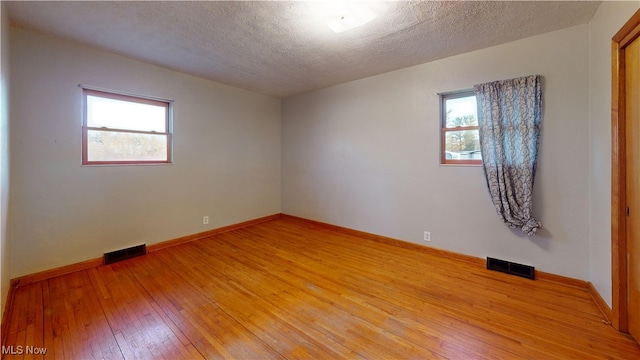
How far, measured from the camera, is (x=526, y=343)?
5.45 ft

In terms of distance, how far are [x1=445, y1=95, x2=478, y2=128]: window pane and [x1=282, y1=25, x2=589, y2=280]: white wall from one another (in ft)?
0.56

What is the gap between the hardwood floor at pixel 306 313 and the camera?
1.62 m

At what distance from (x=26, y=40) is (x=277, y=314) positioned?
364cm

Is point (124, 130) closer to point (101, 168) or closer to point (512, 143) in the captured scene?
point (101, 168)

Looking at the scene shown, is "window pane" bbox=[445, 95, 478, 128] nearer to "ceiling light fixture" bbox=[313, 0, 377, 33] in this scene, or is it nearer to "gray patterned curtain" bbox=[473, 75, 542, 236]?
"gray patterned curtain" bbox=[473, 75, 542, 236]

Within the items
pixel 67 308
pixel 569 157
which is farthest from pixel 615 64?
pixel 67 308

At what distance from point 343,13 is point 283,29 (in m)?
0.65

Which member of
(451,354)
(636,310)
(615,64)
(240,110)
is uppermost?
(240,110)

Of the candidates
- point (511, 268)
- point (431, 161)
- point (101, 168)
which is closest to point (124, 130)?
point (101, 168)

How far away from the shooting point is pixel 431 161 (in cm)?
321

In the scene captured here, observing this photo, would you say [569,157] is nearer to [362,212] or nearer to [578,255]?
[578,255]

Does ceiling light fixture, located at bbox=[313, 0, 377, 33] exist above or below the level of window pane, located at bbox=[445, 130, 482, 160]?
above

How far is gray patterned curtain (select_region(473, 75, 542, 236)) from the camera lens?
250 cm
